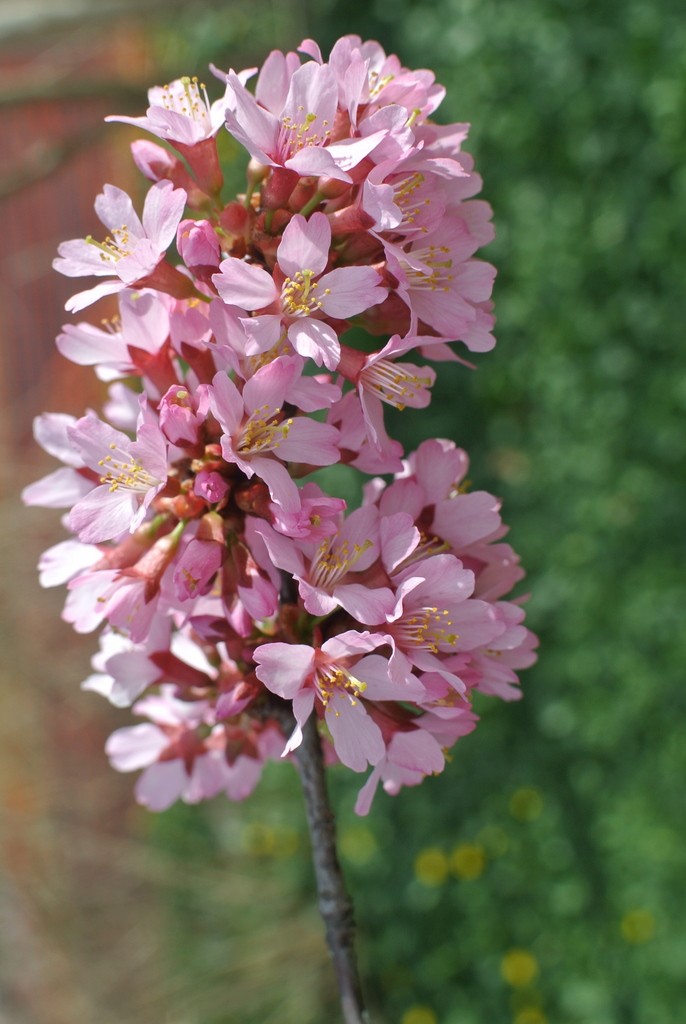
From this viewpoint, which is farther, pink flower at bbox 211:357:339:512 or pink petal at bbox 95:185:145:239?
pink petal at bbox 95:185:145:239

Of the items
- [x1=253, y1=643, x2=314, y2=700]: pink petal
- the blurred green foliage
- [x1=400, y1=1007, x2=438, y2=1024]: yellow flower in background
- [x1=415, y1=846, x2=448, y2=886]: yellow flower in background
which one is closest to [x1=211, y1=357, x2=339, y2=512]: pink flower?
[x1=253, y1=643, x2=314, y2=700]: pink petal

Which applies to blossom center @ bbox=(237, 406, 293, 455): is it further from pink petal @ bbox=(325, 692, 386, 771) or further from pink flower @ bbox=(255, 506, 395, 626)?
pink petal @ bbox=(325, 692, 386, 771)

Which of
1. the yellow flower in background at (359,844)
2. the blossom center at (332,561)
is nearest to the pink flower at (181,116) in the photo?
the blossom center at (332,561)

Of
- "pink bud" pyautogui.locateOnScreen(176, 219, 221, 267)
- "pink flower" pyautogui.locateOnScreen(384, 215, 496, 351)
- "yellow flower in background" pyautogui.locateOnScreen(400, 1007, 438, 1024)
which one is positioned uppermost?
"pink bud" pyautogui.locateOnScreen(176, 219, 221, 267)

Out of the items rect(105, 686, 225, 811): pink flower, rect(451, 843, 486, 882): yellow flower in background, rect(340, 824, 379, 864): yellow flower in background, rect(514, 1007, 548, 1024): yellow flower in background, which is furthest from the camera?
rect(340, 824, 379, 864): yellow flower in background

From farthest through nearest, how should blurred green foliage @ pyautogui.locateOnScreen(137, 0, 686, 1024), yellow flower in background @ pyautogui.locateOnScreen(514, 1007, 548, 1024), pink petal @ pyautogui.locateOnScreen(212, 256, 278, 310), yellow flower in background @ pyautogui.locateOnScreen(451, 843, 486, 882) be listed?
yellow flower in background @ pyautogui.locateOnScreen(451, 843, 486, 882) → yellow flower in background @ pyautogui.locateOnScreen(514, 1007, 548, 1024) → blurred green foliage @ pyautogui.locateOnScreen(137, 0, 686, 1024) → pink petal @ pyautogui.locateOnScreen(212, 256, 278, 310)

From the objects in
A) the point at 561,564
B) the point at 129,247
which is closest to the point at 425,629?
the point at 129,247

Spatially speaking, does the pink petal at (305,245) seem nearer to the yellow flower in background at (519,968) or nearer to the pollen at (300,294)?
the pollen at (300,294)

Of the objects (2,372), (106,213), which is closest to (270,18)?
(2,372)

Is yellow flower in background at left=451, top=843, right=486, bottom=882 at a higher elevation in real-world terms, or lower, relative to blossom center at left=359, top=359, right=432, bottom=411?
lower
